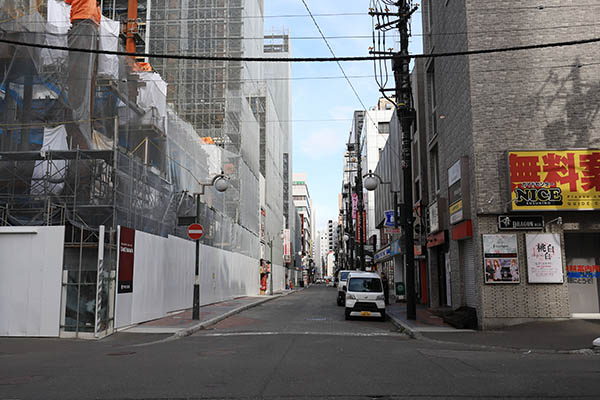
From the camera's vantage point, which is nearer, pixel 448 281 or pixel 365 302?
pixel 365 302

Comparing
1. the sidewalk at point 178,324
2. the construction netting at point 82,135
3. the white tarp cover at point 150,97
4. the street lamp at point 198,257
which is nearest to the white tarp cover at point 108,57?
the construction netting at point 82,135

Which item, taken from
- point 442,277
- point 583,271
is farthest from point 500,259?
point 442,277

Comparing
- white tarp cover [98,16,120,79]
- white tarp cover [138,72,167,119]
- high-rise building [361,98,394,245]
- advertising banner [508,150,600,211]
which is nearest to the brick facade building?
advertising banner [508,150,600,211]

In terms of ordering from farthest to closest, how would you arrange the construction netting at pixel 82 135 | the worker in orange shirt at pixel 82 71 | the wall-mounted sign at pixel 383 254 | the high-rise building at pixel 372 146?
the high-rise building at pixel 372 146
the wall-mounted sign at pixel 383 254
the worker in orange shirt at pixel 82 71
the construction netting at pixel 82 135

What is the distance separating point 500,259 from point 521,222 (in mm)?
1311

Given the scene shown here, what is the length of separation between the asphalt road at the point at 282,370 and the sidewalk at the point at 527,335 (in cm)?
78

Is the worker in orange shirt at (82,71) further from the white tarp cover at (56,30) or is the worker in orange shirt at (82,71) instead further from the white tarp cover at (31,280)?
the white tarp cover at (31,280)

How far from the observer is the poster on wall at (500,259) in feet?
53.9

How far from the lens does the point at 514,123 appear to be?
1691cm

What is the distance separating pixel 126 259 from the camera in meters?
16.8

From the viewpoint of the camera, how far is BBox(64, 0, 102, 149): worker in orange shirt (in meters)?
20.2

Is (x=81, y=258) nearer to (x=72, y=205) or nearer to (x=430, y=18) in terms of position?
(x=72, y=205)

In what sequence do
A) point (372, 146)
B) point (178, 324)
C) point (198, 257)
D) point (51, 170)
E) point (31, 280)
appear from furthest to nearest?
point (372, 146) → point (198, 257) → point (51, 170) → point (178, 324) → point (31, 280)

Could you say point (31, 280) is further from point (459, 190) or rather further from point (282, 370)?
point (459, 190)
